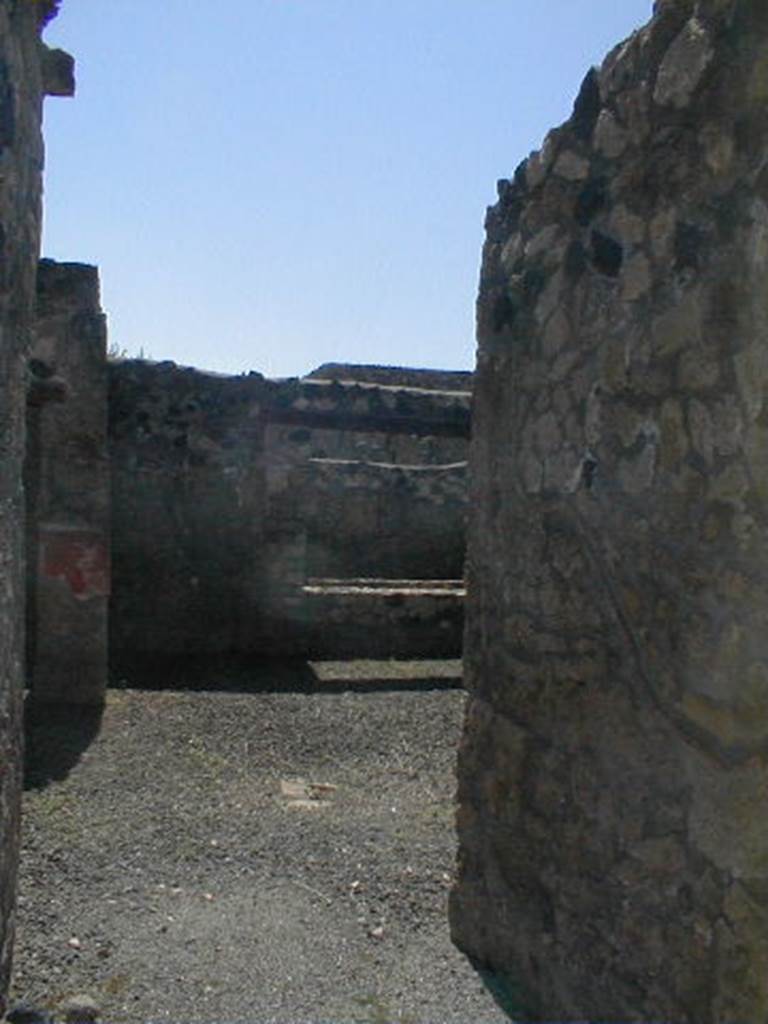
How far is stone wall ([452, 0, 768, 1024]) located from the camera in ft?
7.16

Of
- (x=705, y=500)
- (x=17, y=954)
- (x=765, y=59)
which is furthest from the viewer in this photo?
(x=17, y=954)

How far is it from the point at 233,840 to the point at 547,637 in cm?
259

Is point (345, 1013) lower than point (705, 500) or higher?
lower

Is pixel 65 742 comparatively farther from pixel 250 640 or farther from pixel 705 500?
pixel 705 500

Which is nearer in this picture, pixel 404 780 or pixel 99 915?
pixel 99 915

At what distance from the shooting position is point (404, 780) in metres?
6.36

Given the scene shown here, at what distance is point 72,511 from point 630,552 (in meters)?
6.06

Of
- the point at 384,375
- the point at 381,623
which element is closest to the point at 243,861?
the point at 381,623

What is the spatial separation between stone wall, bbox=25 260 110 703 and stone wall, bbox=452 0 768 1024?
4.94 m

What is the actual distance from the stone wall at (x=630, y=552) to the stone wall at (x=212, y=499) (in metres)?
6.42

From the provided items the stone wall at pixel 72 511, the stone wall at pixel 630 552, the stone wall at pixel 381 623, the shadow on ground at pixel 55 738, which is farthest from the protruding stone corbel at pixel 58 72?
the stone wall at pixel 381 623

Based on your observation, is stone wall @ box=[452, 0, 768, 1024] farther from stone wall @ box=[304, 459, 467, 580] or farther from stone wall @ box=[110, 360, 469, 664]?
stone wall @ box=[304, 459, 467, 580]

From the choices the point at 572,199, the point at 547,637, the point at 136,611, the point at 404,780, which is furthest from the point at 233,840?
the point at 136,611

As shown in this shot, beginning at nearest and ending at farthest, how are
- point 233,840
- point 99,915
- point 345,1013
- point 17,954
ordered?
1. point 345,1013
2. point 17,954
3. point 99,915
4. point 233,840
